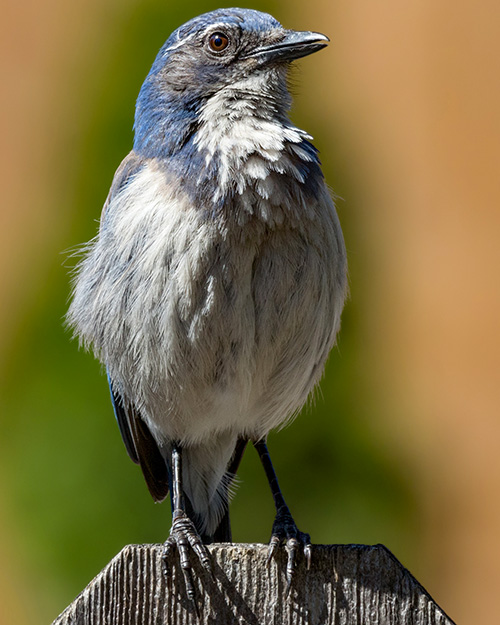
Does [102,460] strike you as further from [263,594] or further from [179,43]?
[263,594]

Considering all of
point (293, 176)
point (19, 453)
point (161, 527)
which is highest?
point (293, 176)

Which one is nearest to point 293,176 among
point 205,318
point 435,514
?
point 205,318

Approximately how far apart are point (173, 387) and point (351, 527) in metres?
1.57

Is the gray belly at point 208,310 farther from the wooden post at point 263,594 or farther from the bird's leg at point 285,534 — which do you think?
the wooden post at point 263,594

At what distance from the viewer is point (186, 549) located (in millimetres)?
2943

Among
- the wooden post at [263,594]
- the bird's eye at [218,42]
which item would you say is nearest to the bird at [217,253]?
the bird's eye at [218,42]

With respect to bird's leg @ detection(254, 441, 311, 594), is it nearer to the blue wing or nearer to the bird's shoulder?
the blue wing

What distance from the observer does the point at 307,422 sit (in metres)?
Result: 4.80

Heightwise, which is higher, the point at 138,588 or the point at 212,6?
the point at 212,6

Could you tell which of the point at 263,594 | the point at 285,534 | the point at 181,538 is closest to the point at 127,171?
the point at 181,538

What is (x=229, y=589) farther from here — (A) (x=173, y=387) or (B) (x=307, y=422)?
(B) (x=307, y=422)

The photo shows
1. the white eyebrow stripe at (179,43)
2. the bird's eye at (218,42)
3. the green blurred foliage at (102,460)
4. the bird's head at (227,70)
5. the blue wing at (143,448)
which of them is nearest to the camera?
the bird's head at (227,70)

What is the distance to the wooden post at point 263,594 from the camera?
252cm

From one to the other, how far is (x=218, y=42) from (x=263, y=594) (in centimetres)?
237
